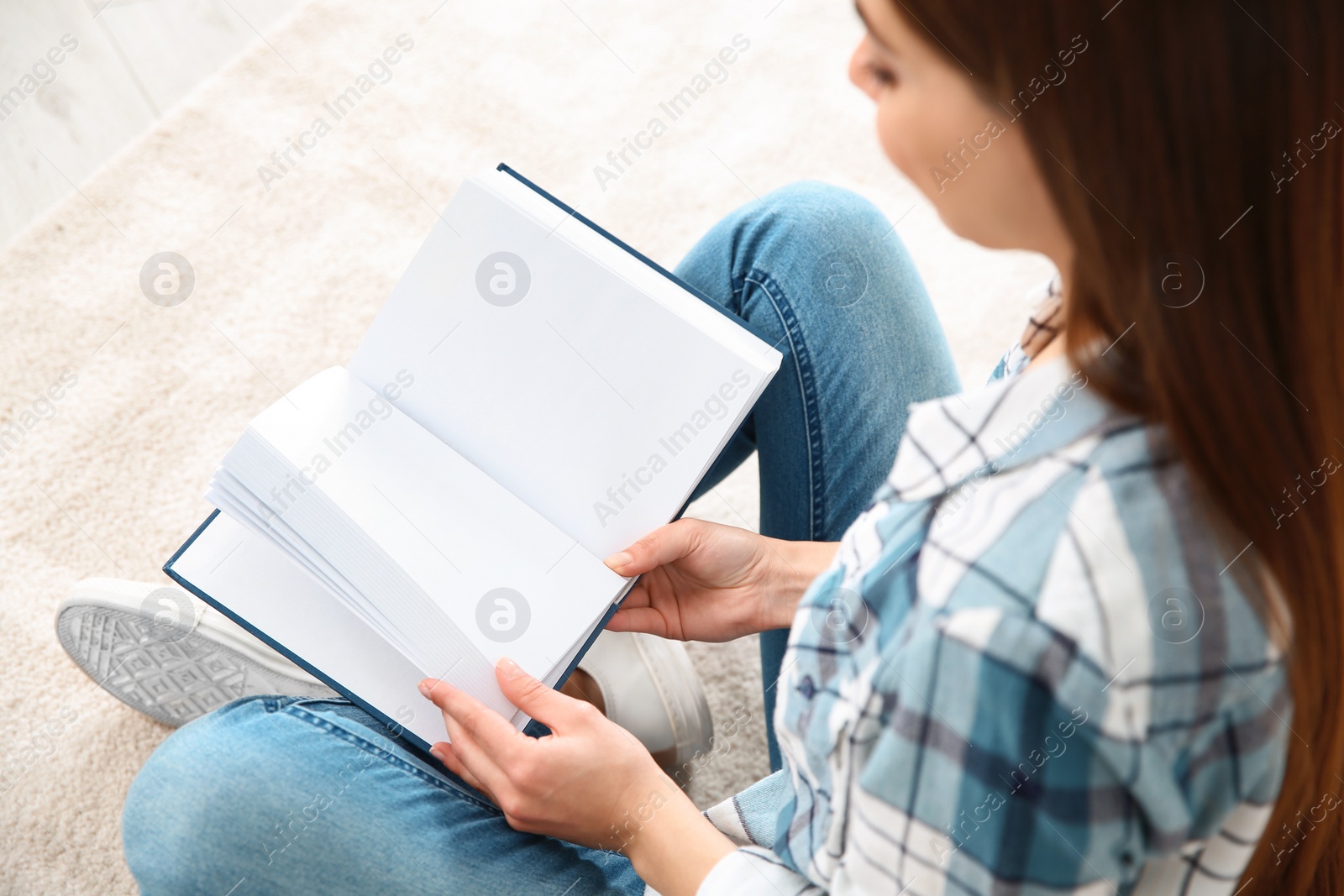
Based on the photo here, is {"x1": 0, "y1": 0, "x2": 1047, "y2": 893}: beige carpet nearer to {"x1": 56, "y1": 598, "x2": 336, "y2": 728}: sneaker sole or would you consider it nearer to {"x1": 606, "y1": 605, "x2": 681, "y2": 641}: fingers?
{"x1": 56, "y1": 598, "x2": 336, "y2": 728}: sneaker sole

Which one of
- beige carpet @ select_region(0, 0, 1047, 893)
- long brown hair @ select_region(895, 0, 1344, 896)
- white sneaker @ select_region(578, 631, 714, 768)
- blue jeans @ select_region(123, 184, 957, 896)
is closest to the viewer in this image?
long brown hair @ select_region(895, 0, 1344, 896)

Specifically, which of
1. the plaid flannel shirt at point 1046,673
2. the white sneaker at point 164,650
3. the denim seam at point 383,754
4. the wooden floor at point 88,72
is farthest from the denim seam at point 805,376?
the wooden floor at point 88,72

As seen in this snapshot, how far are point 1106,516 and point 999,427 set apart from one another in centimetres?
8

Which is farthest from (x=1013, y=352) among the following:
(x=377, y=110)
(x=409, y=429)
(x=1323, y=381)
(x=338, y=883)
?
(x=377, y=110)

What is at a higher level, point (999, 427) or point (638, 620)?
point (999, 427)

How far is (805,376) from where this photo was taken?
→ 0.69 m

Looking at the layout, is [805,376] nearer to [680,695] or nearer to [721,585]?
[721,585]

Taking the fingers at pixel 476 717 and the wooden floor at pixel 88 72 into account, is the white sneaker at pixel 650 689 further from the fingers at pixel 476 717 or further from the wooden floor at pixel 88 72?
the wooden floor at pixel 88 72

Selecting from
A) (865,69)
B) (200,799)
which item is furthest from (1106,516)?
(200,799)

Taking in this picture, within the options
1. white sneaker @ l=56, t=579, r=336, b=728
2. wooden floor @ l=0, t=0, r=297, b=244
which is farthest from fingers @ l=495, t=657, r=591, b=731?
wooden floor @ l=0, t=0, r=297, b=244

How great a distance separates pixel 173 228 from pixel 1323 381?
126cm

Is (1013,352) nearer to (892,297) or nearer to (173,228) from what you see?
(892,297)

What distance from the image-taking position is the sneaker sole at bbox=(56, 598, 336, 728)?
0.84 metres

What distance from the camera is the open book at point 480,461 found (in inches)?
23.5
